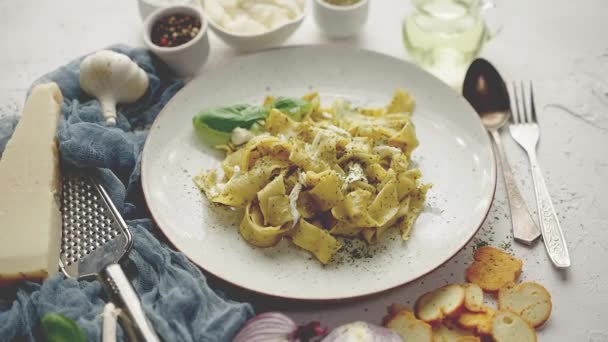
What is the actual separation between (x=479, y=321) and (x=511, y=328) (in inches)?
4.5

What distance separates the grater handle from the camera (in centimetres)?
216

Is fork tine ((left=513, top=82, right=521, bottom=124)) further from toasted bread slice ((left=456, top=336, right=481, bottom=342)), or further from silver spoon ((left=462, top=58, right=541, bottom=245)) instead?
toasted bread slice ((left=456, top=336, right=481, bottom=342))

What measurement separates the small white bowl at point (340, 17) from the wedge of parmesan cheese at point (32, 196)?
4.70 ft

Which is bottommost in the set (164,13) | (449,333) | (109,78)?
(449,333)

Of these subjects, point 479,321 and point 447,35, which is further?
point 447,35

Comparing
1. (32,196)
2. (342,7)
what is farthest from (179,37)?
(32,196)

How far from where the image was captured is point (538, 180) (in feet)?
9.39

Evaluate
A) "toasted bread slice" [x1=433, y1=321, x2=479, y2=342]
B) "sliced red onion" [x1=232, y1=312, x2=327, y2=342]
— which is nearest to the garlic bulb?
"sliced red onion" [x1=232, y1=312, x2=327, y2=342]

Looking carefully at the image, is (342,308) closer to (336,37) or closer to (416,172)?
(416,172)

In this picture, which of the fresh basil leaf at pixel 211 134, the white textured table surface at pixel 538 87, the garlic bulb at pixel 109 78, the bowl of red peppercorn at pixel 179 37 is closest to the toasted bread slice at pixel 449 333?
the white textured table surface at pixel 538 87

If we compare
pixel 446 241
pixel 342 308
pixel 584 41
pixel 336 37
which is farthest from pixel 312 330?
pixel 584 41

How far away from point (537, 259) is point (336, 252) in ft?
2.75

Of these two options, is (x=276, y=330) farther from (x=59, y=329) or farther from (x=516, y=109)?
(x=516, y=109)

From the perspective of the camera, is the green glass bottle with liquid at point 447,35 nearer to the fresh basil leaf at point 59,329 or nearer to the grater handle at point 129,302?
the grater handle at point 129,302
